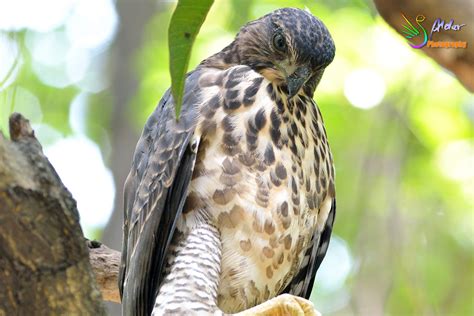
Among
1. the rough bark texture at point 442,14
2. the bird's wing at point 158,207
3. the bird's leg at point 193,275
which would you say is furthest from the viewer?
the bird's wing at point 158,207

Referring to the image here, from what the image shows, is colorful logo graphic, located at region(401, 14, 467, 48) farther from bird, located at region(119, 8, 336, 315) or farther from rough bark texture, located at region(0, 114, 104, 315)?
rough bark texture, located at region(0, 114, 104, 315)

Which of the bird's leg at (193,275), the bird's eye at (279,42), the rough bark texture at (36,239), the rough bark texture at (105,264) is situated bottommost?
the rough bark texture at (105,264)

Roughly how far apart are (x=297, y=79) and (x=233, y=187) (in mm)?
522

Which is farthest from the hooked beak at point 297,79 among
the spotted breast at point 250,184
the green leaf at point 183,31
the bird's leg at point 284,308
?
the green leaf at point 183,31

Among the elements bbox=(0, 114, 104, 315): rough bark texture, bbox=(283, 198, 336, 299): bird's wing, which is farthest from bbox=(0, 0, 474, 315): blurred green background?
bbox=(0, 114, 104, 315): rough bark texture

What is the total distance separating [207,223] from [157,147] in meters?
0.40

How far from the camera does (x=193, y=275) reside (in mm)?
3297

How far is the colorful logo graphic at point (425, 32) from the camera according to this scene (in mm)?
2562

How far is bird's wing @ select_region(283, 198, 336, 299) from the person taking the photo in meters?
3.83

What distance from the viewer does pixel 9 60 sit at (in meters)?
4.05

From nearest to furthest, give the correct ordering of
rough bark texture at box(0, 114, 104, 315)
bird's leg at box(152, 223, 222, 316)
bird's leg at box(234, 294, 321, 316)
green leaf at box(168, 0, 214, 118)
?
rough bark texture at box(0, 114, 104, 315) < green leaf at box(168, 0, 214, 118) < bird's leg at box(234, 294, 321, 316) < bird's leg at box(152, 223, 222, 316)

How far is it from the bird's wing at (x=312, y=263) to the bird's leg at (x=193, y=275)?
1.92 feet

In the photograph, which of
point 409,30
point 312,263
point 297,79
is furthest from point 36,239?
point 312,263

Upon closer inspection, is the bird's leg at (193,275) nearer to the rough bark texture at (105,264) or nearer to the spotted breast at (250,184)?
the spotted breast at (250,184)
